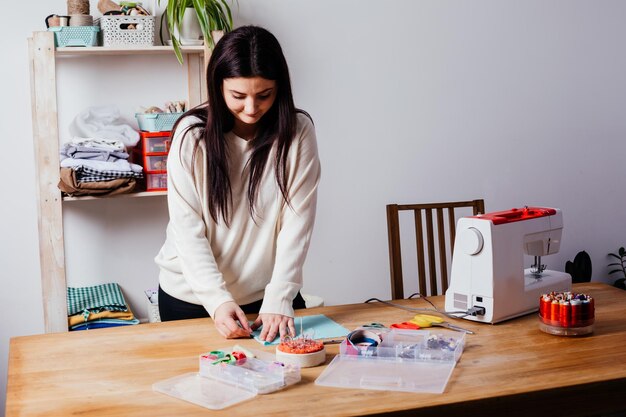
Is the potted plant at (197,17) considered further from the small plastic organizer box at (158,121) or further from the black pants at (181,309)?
the black pants at (181,309)

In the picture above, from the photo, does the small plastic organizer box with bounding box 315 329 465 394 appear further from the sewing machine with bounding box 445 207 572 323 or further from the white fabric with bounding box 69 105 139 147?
the white fabric with bounding box 69 105 139 147

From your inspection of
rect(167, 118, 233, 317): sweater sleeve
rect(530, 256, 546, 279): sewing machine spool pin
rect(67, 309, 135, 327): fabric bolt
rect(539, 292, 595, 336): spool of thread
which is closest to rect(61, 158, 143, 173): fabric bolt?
rect(67, 309, 135, 327): fabric bolt

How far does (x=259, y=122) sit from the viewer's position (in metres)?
2.04

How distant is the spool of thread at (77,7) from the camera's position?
295 cm

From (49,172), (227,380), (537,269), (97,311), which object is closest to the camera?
(227,380)

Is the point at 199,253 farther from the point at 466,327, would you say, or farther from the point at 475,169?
the point at 475,169

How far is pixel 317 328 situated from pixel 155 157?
1.44 meters

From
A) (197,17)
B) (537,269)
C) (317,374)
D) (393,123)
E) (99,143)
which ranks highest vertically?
(197,17)

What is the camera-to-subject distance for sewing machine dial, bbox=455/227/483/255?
1925mm

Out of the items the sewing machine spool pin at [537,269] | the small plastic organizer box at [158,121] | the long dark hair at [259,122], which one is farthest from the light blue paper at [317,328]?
the small plastic organizer box at [158,121]

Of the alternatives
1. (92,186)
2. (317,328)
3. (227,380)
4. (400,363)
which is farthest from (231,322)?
(92,186)

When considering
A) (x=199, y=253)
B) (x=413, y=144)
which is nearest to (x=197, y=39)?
(x=413, y=144)

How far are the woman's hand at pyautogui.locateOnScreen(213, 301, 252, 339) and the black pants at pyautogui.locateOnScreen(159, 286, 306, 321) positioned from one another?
0.22 meters

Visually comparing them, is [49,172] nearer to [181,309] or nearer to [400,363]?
[181,309]
